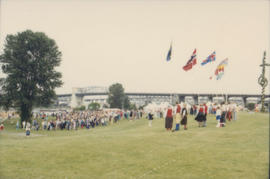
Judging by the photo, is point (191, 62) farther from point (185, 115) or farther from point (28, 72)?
point (28, 72)

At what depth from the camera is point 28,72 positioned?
48688 millimetres

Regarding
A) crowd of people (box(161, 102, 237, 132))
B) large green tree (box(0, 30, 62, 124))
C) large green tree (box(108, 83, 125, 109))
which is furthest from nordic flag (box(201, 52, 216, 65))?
large green tree (box(108, 83, 125, 109))

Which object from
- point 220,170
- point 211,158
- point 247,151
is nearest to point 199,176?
point 220,170

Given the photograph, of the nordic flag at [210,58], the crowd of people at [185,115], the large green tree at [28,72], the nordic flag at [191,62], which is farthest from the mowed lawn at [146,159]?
the large green tree at [28,72]

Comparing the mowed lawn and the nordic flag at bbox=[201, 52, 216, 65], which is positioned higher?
the nordic flag at bbox=[201, 52, 216, 65]

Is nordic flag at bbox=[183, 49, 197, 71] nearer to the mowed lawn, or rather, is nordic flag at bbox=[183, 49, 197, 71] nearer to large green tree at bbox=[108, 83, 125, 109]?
the mowed lawn

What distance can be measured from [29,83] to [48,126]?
9.37 meters

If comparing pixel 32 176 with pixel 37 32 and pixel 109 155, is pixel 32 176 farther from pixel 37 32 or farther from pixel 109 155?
pixel 37 32

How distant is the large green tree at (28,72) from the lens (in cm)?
4700

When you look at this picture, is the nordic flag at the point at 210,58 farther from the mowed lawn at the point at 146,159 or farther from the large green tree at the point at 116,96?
the large green tree at the point at 116,96

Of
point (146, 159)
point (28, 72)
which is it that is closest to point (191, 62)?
point (146, 159)

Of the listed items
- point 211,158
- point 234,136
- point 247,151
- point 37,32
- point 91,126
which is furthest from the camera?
point 37,32

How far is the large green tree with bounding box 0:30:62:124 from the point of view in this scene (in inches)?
1850

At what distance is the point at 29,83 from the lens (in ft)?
154
